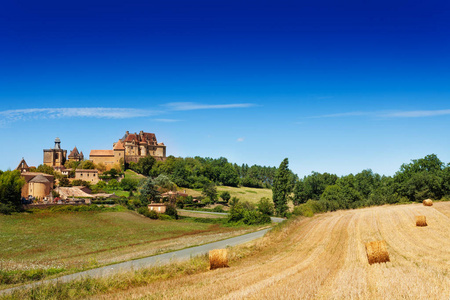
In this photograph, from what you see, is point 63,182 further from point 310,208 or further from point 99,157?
point 310,208

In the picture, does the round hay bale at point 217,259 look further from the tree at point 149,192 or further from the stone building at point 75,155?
the stone building at point 75,155

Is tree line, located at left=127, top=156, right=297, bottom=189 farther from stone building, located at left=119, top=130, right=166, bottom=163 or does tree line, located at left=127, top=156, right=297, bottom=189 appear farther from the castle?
stone building, located at left=119, top=130, right=166, bottom=163

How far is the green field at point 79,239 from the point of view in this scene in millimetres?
23891

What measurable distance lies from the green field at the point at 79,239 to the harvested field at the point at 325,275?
9531 millimetres

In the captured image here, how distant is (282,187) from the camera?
65375mm

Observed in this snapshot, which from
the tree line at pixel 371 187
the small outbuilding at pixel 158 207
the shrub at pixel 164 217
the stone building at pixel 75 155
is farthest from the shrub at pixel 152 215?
the stone building at pixel 75 155

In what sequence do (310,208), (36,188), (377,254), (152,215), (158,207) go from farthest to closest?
1. (36,188)
2. (158,207)
3. (152,215)
4. (310,208)
5. (377,254)

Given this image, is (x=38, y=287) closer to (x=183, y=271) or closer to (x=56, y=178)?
(x=183, y=271)

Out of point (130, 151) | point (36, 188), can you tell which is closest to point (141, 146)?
point (130, 151)

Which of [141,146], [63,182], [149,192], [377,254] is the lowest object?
[377,254]

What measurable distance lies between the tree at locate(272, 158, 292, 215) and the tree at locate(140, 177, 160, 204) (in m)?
26.2

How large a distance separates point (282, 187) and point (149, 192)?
2878 cm

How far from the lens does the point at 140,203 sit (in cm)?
7069

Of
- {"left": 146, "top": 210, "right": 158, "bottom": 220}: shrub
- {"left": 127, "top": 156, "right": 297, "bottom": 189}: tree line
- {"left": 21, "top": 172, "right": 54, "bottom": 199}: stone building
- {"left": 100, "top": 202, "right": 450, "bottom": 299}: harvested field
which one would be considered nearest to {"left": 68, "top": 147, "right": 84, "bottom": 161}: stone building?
{"left": 127, "top": 156, "right": 297, "bottom": 189}: tree line
